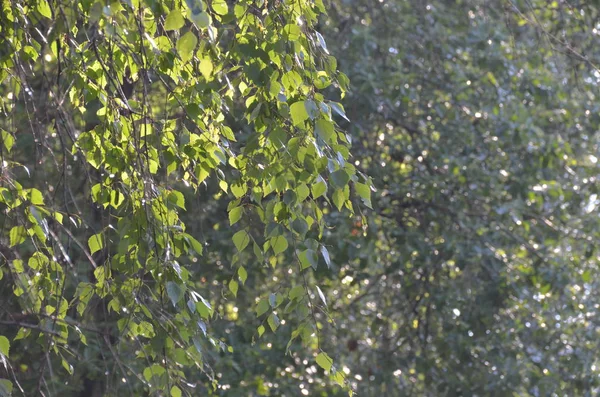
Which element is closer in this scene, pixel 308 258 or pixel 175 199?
pixel 308 258

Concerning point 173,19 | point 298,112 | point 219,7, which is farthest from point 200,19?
point 219,7

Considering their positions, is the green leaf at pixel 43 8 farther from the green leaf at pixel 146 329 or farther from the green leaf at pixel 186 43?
the green leaf at pixel 146 329

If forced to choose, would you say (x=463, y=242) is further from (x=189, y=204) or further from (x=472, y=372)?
(x=189, y=204)

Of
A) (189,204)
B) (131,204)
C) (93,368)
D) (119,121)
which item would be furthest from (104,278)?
(189,204)

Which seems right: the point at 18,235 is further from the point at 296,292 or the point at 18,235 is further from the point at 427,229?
the point at 427,229

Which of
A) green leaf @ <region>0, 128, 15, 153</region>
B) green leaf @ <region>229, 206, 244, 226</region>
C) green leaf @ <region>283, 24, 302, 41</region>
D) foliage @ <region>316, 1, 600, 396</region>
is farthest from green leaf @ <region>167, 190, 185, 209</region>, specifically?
foliage @ <region>316, 1, 600, 396</region>

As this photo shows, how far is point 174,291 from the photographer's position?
2020 mm

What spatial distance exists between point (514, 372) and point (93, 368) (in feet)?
6.76

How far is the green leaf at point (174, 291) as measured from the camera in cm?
200

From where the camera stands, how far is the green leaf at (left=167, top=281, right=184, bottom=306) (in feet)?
6.56

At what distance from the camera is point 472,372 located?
17.0 ft

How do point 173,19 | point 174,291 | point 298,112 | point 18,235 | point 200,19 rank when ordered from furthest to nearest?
point 18,235, point 174,291, point 298,112, point 173,19, point 200,19

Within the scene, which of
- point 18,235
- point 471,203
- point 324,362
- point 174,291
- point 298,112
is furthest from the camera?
point 471,203

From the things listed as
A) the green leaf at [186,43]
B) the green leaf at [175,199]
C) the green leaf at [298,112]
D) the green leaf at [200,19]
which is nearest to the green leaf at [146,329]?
the green leaf at [175,199]
